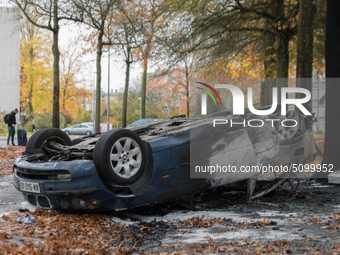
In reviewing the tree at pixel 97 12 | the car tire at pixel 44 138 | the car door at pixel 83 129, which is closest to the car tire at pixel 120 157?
the car tire at pixel 44 138

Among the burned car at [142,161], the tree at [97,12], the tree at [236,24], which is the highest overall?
the tree at [97,12]

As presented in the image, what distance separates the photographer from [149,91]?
47.2 m

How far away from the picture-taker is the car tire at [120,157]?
4.59 m

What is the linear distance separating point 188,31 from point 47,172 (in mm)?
10172

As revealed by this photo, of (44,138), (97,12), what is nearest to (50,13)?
(97,12)

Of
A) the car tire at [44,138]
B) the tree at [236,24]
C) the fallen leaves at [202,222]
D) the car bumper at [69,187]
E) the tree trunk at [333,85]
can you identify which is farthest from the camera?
the tree at [236,24]

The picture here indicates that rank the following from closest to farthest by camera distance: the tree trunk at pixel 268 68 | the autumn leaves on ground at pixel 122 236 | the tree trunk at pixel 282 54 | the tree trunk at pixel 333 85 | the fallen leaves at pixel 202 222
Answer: the autumn leaves on ground at pixel 122 236 → the fallen leaves at pixel 202 222 → the tree trunk at pixel 333 85 → the tree trunk at pixel 282 54 → the tree trunk at pixel 268 68

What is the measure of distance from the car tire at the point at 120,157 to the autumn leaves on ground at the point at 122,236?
0.64 metres

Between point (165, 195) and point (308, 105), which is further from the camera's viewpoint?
point (308, 105)

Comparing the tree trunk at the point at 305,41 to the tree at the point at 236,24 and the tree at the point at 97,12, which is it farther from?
the tree at the point at 97,12

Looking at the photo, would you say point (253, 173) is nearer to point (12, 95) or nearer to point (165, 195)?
point (165, 195)

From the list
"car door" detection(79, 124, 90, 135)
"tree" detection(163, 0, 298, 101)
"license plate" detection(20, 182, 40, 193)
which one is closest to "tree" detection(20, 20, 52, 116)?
"car door" detection(79, 124, 90, 135)

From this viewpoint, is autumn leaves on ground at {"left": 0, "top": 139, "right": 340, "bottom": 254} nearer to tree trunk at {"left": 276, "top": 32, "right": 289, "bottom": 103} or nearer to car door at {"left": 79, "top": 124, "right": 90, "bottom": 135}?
tree trunk at {"left": 276, "top": 32, "right": 289, "bottom": 103}

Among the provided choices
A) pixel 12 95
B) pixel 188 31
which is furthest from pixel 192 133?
pixel 12 95
